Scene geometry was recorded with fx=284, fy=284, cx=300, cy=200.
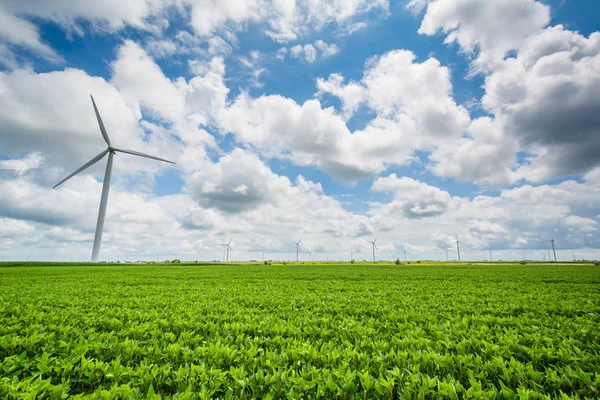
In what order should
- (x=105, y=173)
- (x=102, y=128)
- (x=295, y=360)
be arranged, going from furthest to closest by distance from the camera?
(x=105, y=173)
(x=102, y=128)
(x=295, y=360)

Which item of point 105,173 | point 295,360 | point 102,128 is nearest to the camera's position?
point 295,360

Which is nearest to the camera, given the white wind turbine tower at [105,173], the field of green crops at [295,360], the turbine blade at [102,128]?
the field of green crops at [295,360]

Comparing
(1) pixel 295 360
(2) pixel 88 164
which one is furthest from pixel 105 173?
(1) pixel 295 360

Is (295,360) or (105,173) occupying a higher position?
(105,173)

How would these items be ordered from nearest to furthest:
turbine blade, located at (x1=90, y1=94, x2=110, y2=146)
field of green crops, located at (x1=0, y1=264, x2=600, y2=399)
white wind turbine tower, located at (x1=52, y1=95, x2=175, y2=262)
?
field of green crops, located at (x1=0, y1=264, x2=600, y2=399) → turbine blade, located at (x1=90, y1=94, x2=110, y2=146) → white wind turbine tower, located at (x1=52, y1=95, x2=175, y2=262)

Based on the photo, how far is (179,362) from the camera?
593 centimetres

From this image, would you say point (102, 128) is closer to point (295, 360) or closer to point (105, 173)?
point (105, 173)

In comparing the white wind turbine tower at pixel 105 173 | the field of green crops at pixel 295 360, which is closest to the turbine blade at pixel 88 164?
the white wind turbine tower at pixel 105 173

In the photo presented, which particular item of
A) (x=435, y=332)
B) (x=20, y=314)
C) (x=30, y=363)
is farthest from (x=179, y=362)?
(x=20, y=314)

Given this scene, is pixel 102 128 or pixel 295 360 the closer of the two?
pixel 295 360

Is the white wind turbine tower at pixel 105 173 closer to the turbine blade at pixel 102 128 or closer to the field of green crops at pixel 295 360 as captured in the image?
the turbine blade at pixel 102 128

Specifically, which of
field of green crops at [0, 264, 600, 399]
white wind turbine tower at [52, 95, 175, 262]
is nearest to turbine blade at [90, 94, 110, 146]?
white wind turbine tower at [52, 95, 175, 262]

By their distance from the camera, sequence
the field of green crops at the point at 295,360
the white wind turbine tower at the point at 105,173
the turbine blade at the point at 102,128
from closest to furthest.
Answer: the field of green crops at the point at 295,360
the turbine blade at the point at 102,128
the white wind turbine tower at the point at 105,173

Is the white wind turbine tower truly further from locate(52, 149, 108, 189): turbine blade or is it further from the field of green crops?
the field of green crops
